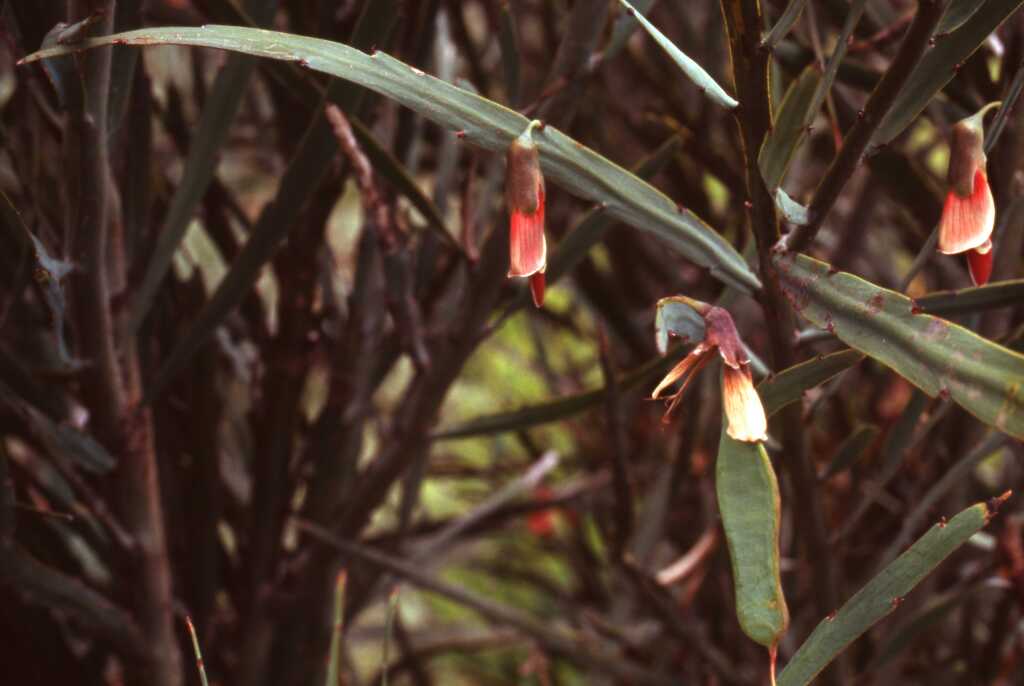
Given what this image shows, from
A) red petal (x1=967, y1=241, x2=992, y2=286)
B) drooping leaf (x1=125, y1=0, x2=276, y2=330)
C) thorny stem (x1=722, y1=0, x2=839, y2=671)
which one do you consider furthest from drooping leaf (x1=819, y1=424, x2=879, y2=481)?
drooping leaf (x1=125, y1=0, x2=276, y2=330)

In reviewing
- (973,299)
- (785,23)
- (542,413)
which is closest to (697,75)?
(785,23)

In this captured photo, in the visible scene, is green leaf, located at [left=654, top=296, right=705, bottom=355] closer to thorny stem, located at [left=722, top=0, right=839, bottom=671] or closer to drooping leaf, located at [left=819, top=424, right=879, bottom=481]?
thorny stem, located at [left=722, top=0, right=839, bottom=671]

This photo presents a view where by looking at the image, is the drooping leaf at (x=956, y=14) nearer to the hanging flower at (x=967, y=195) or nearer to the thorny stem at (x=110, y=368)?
the hanging flower at (x=967, y=195)

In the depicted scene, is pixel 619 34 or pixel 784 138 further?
pixel 619 34

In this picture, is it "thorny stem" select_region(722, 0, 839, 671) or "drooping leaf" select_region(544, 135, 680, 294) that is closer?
"thorny stem" select_region(722, 0, 839, 671)

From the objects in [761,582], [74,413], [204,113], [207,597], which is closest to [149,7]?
[204,113]

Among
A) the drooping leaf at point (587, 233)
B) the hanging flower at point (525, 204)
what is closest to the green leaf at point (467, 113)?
the hanging flower at point (525, 204)

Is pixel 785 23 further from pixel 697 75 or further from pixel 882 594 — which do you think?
pixel 882 594

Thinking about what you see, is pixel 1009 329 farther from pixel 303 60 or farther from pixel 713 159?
pixel 303 60
